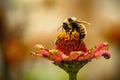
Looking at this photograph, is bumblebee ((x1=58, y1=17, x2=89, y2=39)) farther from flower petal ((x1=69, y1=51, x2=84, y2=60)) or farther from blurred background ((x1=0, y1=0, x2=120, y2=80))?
blurred background ((x1=0, y1=0, x2=120, y2=80))

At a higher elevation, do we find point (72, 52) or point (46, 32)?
point (46, 32)

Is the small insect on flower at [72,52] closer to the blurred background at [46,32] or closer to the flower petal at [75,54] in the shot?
the flower petal at [75,54]

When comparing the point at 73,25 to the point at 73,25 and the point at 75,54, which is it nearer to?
the point at 73,25

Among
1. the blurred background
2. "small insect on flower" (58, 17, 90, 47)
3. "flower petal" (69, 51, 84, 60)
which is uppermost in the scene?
the blurred background

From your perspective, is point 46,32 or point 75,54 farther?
point 46,32

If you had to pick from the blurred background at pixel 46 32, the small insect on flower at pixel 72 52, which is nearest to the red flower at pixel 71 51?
the small insect on flower at pixel 72 52

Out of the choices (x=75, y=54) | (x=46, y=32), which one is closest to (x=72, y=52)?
(x=75, y=54)

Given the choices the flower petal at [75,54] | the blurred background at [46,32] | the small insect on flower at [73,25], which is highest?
the blurred background at [46,32]

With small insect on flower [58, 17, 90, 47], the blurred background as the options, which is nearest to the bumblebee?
small insect on flower [58, 17, 90, 47]

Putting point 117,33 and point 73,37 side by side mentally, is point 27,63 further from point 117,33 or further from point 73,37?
point 73,37
